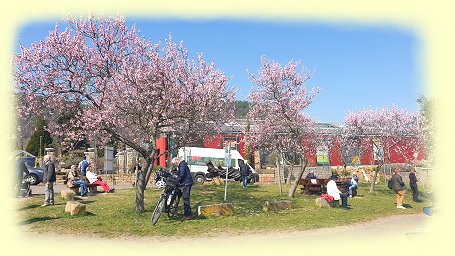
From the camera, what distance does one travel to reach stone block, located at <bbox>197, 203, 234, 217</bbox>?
11648 mm

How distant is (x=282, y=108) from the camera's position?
19.5 metres

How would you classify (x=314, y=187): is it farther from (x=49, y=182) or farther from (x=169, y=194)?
(x=49, y=182)

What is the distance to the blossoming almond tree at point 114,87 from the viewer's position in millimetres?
11656

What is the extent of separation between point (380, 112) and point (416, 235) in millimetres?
24738

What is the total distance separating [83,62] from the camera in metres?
12.0

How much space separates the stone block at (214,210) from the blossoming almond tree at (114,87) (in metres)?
2.25

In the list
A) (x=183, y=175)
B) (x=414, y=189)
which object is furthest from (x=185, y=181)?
(x=414, y=189)

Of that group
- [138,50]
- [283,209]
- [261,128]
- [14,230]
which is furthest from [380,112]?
[14,230]

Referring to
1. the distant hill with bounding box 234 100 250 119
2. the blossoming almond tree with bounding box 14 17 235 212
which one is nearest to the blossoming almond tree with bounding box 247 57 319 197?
the distant hill with bounding box 234 100 250 119

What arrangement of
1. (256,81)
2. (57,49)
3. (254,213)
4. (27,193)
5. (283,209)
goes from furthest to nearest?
(256,81) → (27,193) → (283,209) → (254,213) → (57,49)

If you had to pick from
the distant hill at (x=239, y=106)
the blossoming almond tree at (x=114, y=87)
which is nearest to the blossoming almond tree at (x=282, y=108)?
the distant hill at (x=239, y=106)

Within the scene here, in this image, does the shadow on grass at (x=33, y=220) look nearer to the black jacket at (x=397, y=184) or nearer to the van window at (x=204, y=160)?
the black jacket at (x=397, y=184)

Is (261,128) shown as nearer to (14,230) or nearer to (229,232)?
(229,232)

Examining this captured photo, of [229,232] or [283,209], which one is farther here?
[283,209]
